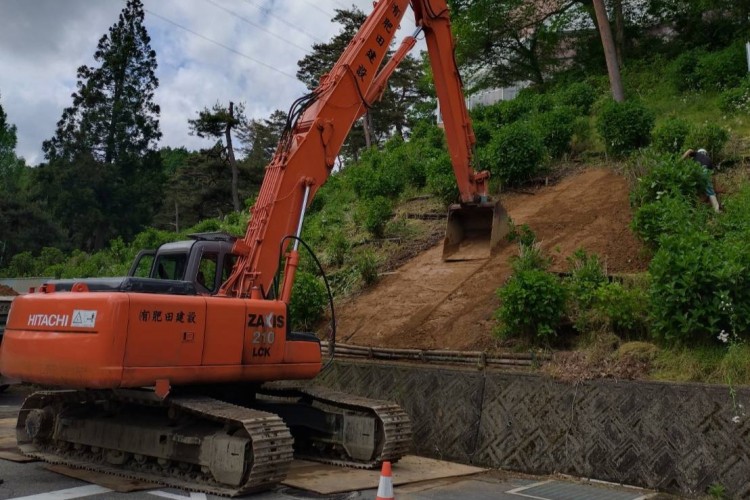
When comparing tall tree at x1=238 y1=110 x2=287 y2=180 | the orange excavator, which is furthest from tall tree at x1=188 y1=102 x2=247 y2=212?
the orange excavator

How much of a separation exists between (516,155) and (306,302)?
6.05 meters

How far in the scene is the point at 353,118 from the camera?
29.3 ft

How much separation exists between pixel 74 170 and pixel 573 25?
41606 mm

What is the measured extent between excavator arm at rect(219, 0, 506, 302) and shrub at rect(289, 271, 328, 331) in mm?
4305

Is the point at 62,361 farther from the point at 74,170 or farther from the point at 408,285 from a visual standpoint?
the point at 74,170

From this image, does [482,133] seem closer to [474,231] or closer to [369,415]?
[474,231]

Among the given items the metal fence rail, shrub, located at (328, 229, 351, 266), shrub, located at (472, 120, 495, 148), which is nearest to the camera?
the metal fence rail

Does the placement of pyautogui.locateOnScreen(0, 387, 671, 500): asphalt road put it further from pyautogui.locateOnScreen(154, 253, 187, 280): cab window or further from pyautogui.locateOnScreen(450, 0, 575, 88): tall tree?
pyautogui.locateOnScreen(450, 0, 575, 88): tall tree

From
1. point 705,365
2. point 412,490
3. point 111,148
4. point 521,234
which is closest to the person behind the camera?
point 412,490

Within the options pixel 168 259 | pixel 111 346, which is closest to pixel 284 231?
pixel 168 259

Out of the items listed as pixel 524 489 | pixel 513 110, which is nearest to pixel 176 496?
pixel 524 489

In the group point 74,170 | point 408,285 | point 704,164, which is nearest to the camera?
point 704,164

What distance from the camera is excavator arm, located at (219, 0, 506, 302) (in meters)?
7.71

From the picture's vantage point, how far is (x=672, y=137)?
42.5 feet
